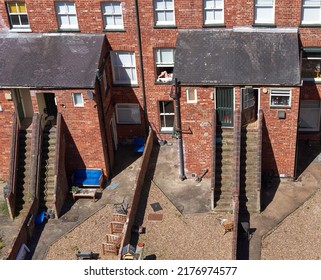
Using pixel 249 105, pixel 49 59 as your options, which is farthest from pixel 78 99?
pixel 249 105

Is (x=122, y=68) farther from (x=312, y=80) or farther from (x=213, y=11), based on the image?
(x=312, y=80)

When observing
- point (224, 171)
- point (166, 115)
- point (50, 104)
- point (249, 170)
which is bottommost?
point (224, 171)

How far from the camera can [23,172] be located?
30.3 metres

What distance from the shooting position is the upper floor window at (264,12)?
29.3m

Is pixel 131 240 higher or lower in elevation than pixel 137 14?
lower

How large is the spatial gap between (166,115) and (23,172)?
8.65 m

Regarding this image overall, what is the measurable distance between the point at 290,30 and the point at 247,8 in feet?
8.00

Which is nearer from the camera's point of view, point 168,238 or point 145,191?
point 168,238

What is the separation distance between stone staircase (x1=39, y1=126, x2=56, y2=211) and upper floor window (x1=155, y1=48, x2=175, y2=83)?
6537 millimetres

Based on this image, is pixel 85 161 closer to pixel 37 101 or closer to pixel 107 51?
pixel 37 101

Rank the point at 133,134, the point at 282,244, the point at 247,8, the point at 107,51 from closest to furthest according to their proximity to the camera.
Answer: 1. the point at 282,244
2. the point at 247,8
3. the point at 107,51
4. the point at 133,134

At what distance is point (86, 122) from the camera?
2995cm

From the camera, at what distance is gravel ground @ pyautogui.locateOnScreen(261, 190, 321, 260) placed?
85.5ft

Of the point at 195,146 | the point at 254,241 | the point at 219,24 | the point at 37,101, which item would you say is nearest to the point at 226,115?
the point at 195,146
